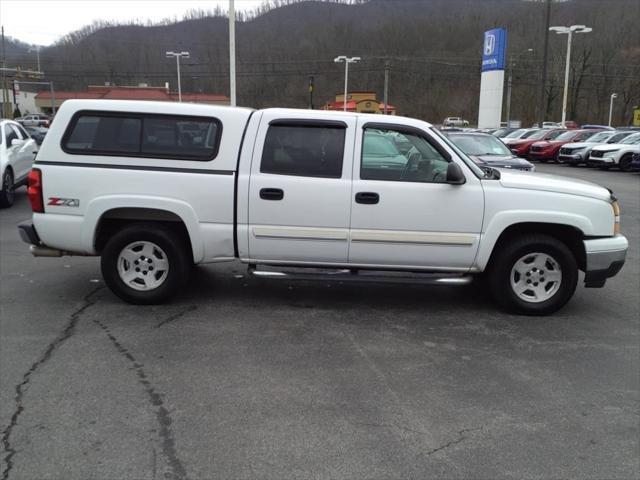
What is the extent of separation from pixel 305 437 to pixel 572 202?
3608 mm

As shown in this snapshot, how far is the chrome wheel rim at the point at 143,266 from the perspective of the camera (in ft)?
18.9

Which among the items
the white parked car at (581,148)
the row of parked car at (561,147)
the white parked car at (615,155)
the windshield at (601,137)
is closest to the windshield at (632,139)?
the row of parked car at (561,147)

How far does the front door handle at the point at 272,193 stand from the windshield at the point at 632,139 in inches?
934

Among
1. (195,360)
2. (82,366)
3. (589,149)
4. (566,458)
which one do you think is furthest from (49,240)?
(589,149)

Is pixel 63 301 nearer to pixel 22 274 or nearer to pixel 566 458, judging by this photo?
pixel 22 274

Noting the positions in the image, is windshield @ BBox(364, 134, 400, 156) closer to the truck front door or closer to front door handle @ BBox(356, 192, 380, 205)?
the truck front door

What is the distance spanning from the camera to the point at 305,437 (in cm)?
348

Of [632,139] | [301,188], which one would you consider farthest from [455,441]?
[632,139]

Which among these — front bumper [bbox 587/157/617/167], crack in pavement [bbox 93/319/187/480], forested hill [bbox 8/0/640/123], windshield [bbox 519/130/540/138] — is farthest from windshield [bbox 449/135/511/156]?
forested hill [bbox 8/0/640/123]

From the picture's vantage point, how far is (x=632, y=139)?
82.6ft

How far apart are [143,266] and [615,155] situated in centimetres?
2276

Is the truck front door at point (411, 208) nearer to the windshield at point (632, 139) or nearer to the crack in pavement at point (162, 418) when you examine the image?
the crack in pavement at point (162, 418)

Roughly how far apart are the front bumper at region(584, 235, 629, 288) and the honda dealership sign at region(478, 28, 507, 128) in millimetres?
34459

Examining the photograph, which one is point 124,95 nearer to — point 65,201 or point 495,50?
point 495,50
